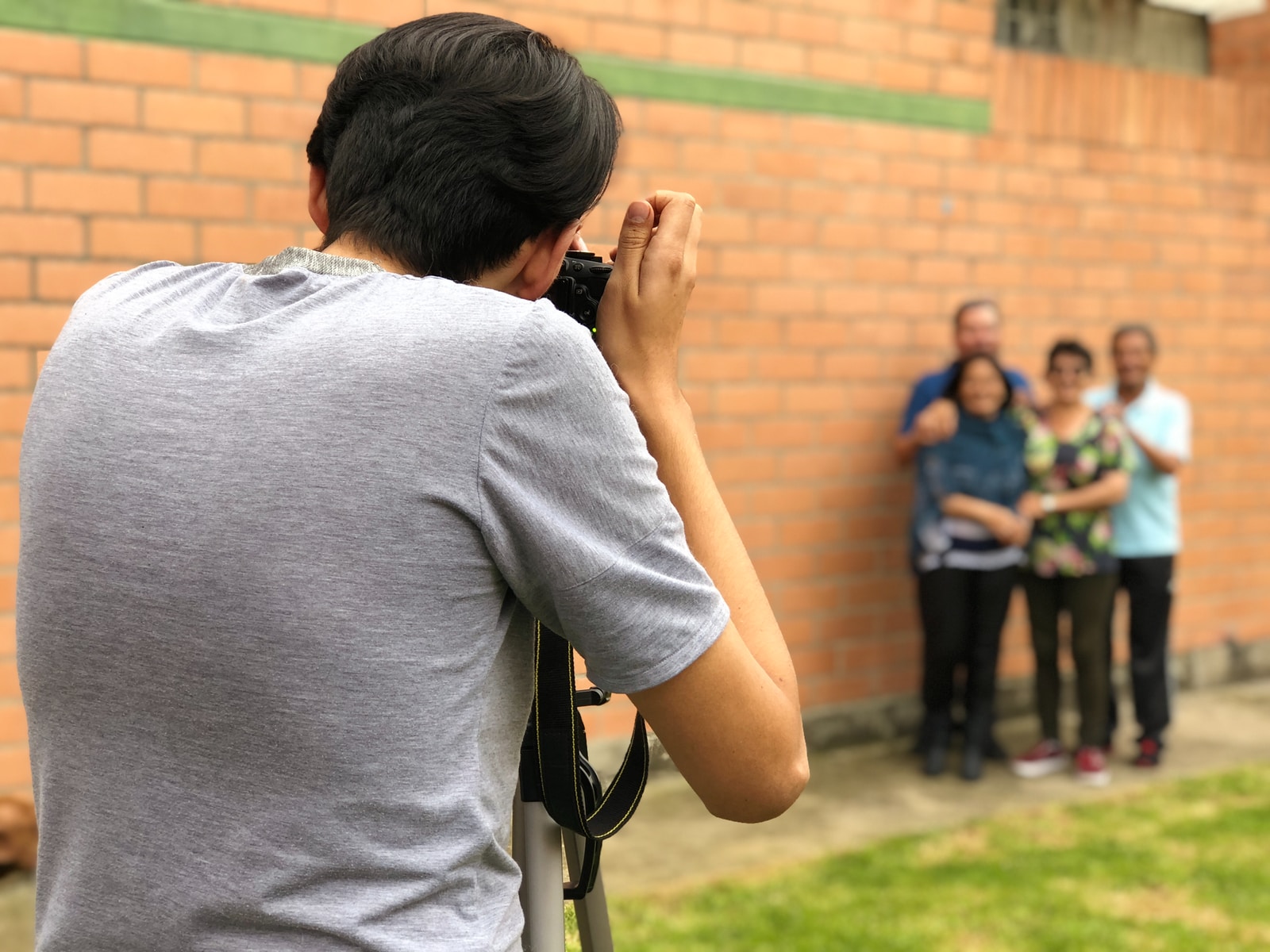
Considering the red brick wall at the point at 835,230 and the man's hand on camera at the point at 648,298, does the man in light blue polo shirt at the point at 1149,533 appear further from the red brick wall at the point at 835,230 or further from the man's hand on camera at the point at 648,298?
the man's hand on camera at the point at 648,298

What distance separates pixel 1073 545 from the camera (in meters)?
5.76

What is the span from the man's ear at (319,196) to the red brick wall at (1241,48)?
7.09 metres

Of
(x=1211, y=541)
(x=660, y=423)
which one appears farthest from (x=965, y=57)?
(x=660, y=423)

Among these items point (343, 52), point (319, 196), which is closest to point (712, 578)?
point (319, 196)

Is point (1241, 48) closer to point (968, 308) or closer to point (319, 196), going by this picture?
point (968, 308)

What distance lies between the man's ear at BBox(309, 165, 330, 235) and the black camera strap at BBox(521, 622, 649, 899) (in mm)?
426

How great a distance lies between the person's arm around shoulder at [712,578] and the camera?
1.04 m

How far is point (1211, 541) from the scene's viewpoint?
720 cm

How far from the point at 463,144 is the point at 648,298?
22 cm

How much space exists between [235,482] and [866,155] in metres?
5.21

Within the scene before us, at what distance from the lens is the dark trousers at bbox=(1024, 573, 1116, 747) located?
580 centimetres

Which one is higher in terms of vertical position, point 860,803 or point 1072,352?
point 1072,352

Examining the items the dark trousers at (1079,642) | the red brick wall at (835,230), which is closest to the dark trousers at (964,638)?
the dark trousers at (1079,642)

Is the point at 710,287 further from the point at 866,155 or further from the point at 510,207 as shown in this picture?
→ the point at 510,207
